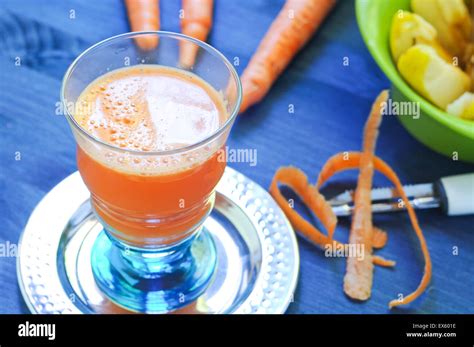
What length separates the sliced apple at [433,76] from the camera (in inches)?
47.3

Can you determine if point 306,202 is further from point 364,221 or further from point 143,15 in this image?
point 143,15

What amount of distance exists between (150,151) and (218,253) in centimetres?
32

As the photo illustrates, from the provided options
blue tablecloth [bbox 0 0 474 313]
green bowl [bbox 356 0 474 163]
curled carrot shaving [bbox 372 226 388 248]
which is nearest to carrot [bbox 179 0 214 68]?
blue tablecloth [bbox 0 0 474 313]

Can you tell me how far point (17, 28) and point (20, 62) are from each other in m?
0.09

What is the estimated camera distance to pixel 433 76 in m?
1.20

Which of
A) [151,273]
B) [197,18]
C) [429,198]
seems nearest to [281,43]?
[197,18]

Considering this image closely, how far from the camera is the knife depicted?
3.96 feet

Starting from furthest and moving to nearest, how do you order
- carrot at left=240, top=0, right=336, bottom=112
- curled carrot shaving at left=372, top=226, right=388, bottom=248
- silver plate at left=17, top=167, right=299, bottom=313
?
carrot at left=240, top=0, right=336, bottom=112
curled carrot shaving at left=372, top=226, right=388, bottom=248
silver plate at left=17, top=167, right=299, bottom=313

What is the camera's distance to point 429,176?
50.5 inches

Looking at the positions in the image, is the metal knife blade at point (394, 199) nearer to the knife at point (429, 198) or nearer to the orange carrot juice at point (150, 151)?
the knife at point (429, 198)

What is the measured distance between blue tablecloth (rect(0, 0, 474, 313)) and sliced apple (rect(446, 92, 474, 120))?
0.12m

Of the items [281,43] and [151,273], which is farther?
[281,43]

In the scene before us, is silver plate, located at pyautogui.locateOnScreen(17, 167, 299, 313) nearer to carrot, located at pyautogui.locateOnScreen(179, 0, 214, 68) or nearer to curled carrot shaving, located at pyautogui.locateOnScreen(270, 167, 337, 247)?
curled carrot shaving, located at pyautogui.locateOnScreen(270, 167, 337, 247)
